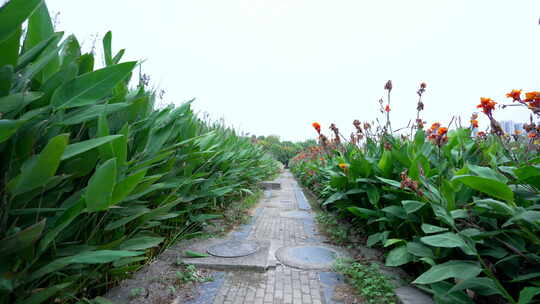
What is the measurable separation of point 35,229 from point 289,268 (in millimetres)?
1616

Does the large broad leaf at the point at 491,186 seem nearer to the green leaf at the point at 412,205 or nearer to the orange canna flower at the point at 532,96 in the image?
the green leaf at the point at 412,205

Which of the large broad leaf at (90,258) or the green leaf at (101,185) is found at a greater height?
the green leaf at (101,185)

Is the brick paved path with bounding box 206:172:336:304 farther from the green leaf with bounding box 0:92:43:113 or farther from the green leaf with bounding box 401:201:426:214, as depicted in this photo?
the green leaf with bounding box 0:92:43:113

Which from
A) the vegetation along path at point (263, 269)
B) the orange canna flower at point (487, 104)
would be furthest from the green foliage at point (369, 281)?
the orange canna flower at point (487, 104)

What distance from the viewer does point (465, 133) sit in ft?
7.34

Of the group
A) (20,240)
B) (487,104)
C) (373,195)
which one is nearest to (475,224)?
(487,104)

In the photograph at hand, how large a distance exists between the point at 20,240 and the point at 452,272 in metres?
1.50

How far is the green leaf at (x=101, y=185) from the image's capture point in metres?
0.84

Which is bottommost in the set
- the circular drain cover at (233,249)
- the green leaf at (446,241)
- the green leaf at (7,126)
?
the circular drain cover at (233,249)

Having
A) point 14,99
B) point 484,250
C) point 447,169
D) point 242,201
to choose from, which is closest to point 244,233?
point 242,201

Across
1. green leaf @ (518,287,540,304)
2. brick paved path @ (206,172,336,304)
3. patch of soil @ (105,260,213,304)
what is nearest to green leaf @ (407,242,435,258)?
green leaf @ (518,287,540,304)

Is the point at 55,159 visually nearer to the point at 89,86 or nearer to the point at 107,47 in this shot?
the point at 89,86

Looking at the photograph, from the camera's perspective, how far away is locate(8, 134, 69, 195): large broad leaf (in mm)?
806

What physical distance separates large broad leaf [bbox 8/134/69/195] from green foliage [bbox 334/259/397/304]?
1.57m
